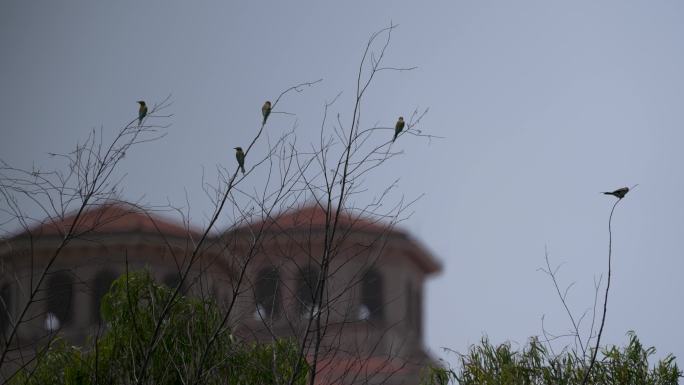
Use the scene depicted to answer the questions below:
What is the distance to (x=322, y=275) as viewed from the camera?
5.62 m

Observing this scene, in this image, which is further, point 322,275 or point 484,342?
point 484,342

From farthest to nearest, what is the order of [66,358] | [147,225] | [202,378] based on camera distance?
[147,225] < [66,358] < [202,378]

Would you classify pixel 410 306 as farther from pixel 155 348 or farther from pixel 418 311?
pixel 155 348

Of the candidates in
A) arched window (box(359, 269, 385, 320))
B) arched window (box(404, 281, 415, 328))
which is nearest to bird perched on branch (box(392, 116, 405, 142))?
arched window (box(359, 269, 385, 320))

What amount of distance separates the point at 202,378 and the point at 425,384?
7.14 meters

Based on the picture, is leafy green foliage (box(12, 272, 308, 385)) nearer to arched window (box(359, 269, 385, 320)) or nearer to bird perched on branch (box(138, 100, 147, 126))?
bird perched on branch (box(138, 100, 147, 126))

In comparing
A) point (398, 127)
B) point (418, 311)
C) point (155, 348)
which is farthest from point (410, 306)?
point (398, 127)

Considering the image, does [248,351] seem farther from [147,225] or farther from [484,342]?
[147,225]

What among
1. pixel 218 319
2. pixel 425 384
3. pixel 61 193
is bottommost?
pixel 425 384

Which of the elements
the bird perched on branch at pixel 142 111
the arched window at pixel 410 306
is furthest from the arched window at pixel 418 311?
the bird perched on branch at pixel 142 111

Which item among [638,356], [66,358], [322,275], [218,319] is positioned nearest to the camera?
[322,275]

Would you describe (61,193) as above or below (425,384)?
above

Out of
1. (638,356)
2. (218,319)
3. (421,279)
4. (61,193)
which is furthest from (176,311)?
(421,279)

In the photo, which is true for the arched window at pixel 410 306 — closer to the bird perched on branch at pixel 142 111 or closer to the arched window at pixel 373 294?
the arched window at pixel 373 294
